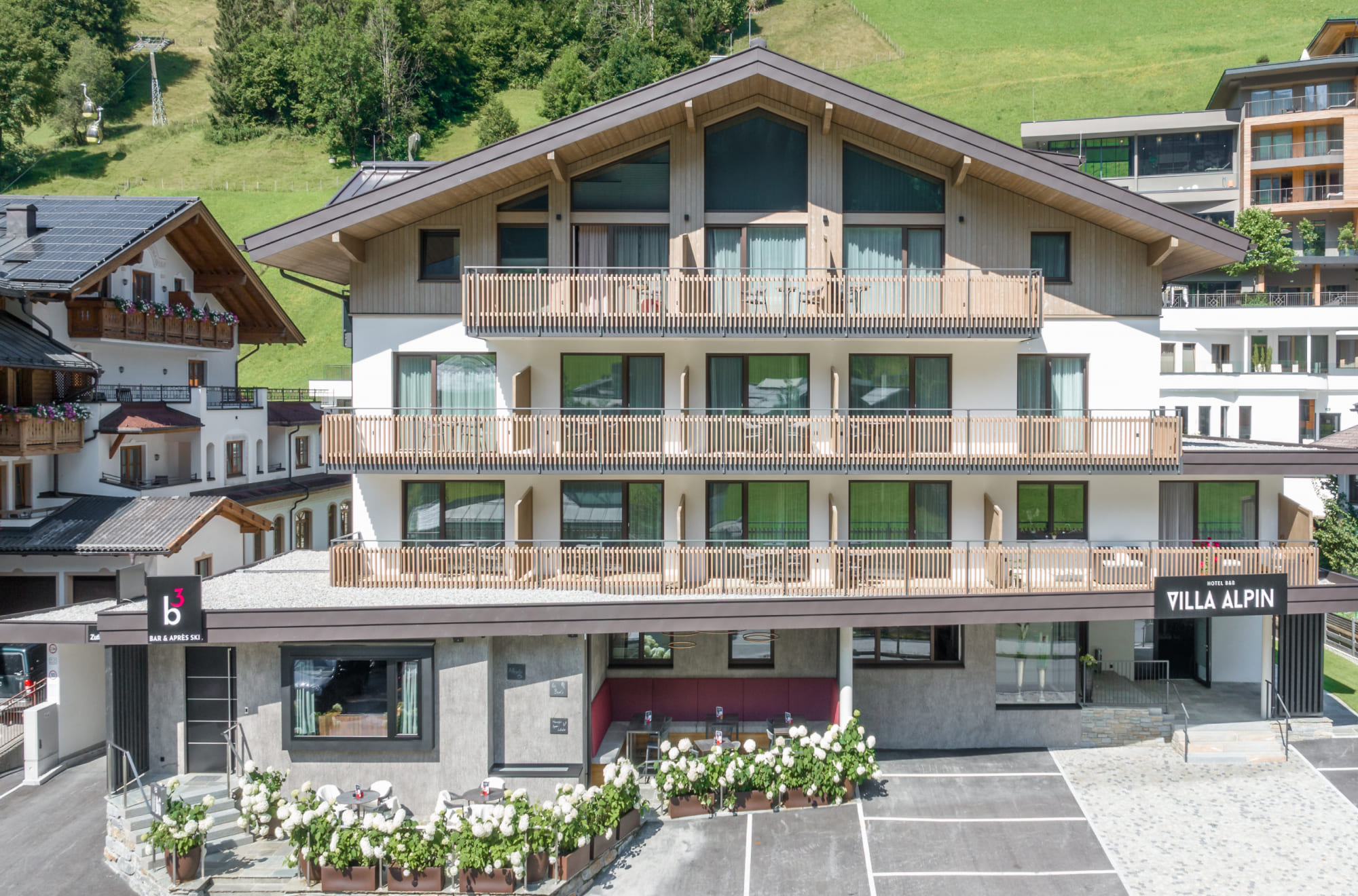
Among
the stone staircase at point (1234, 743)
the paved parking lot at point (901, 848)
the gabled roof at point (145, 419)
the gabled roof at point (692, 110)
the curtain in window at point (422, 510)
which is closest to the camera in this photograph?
the paved parking lot at point (901, 848)

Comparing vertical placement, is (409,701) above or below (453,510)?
below

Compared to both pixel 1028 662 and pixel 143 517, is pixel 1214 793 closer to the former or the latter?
pixel 1028 662

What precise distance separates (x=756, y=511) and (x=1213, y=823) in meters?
9.40

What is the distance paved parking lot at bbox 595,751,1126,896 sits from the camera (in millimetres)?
13617

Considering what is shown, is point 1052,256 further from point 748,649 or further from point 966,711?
point 748,649

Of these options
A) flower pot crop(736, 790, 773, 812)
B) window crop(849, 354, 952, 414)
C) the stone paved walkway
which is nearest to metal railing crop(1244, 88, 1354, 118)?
window crop(849, 354, 952, 414)

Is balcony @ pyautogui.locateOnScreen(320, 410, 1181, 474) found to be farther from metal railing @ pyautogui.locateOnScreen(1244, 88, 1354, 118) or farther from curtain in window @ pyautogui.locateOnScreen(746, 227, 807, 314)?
metal railing @ pyautogui.locateOnScreen(1244, 88, 1354, 118)

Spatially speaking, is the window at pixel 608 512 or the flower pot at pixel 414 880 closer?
the flower pot at pixel 414 880

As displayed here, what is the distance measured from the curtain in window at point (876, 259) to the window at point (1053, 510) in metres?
4.76

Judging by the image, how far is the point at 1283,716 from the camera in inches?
744

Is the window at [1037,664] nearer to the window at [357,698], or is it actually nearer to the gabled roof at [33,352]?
the window at [357,698]

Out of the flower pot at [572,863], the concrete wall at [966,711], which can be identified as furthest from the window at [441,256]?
the concrete wall at [966,711]

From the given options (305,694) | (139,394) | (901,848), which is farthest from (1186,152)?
(305,694)

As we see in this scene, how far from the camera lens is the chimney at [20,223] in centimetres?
2572
